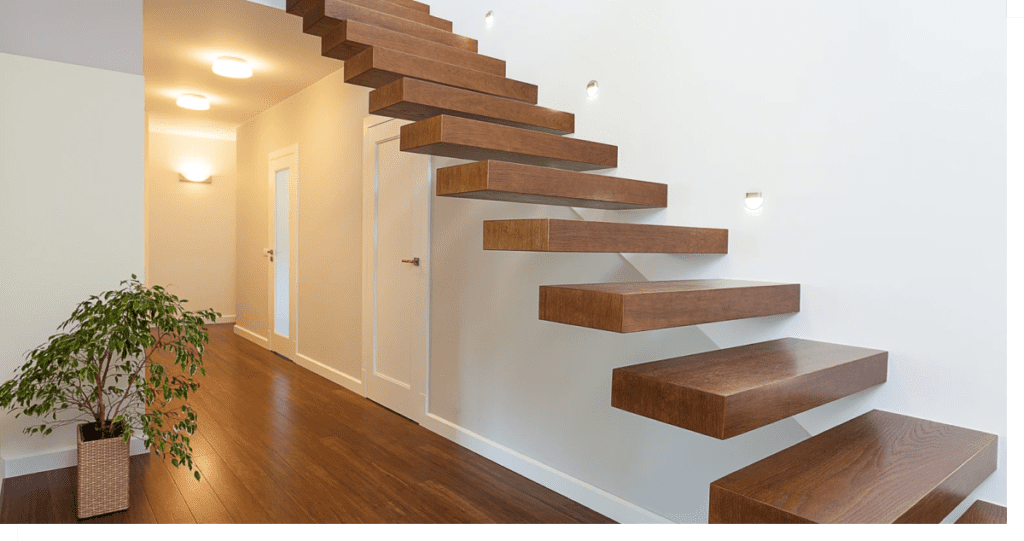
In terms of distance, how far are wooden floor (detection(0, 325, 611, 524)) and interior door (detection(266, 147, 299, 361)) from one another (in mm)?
1927

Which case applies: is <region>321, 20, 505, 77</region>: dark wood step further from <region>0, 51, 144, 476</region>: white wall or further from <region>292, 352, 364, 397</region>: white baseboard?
<region>292, 352, 364, 397</region>: white baseboard

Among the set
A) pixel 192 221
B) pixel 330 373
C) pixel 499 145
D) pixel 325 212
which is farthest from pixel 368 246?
pixel 192 221

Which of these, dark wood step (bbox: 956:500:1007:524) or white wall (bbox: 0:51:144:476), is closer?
dark wood step (bbox: 956:500:1007:524)

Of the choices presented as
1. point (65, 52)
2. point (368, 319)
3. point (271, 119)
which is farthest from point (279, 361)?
point (65, 52)

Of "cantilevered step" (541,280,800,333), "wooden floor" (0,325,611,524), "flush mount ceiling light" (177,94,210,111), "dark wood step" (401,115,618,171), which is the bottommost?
"wooden floor" (0,325,611,524)

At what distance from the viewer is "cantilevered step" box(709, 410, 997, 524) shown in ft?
3.14

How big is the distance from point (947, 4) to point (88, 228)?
342 cm

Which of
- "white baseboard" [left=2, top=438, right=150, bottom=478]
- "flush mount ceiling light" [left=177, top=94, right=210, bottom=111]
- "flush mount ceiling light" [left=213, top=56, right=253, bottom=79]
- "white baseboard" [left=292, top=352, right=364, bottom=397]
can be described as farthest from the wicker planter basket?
"flush mount ceiling light" [left=177, top=94, right=210, bottom=111]

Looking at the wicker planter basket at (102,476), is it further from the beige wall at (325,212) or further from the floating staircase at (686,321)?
the beige wall at (325,212)

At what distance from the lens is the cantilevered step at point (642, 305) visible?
1.24m

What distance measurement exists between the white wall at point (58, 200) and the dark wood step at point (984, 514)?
3382 mm

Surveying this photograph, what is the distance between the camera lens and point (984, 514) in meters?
1.37

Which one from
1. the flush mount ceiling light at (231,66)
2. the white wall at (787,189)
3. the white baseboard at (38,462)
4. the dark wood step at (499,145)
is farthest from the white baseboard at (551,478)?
the flush mount ceiling light at (231,66)

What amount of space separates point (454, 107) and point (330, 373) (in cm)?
337
